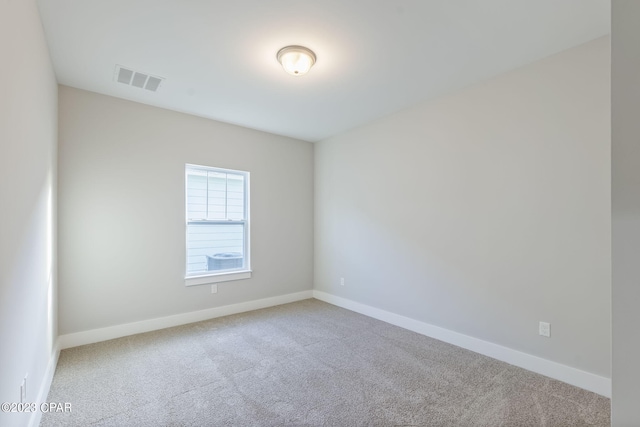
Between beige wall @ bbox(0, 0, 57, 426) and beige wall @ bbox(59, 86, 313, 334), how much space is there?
623 millimetres

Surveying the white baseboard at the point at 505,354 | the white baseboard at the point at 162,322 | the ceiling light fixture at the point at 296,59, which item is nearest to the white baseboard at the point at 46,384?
the white baseboard at the point at 162,322

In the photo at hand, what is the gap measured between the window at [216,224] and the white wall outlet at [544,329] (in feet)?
11.5

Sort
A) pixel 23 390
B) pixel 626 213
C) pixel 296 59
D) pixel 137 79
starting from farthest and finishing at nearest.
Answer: pixel 137 79 → pixel 296 59 → pixel 23 390 → pixel 626 213

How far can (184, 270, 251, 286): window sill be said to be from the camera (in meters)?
3.85

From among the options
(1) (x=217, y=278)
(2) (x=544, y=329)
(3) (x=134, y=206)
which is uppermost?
(3) (x=134, y=206)

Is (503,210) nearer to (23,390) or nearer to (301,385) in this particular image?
(301,385)

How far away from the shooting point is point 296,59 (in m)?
2.46

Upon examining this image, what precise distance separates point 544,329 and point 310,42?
123 inches

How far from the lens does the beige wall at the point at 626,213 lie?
0.90 meters

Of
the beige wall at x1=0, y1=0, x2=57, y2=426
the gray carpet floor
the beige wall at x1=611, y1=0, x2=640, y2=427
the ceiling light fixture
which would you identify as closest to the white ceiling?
the ceiling light fixture

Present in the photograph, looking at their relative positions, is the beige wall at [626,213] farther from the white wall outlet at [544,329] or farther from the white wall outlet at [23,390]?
the white wall outlet at [23,390]

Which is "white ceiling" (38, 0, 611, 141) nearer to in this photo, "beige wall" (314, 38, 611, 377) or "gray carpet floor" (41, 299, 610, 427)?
"beige wall" (314, 38, 611, 377)

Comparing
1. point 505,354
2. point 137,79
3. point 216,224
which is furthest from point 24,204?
point 505,354

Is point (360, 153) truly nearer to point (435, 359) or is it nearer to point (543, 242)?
point (543, 242)
